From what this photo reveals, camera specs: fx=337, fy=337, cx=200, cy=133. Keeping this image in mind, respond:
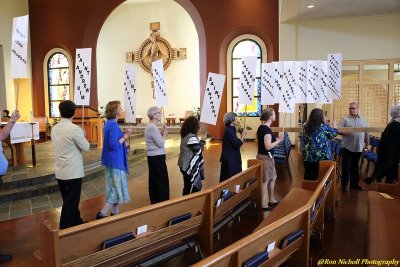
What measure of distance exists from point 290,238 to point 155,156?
2149mm

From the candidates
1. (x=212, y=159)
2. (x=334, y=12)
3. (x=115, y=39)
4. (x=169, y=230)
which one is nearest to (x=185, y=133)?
(x=169, y=230)

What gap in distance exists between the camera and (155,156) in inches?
151

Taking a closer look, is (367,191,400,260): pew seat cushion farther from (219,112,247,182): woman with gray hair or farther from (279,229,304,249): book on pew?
(219,112,247,182): woman with gray hair

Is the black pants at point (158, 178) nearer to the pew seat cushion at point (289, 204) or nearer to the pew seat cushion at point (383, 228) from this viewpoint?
the pew seat cushion at point (289, 204)

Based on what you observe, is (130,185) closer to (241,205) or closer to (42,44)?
(241,205)

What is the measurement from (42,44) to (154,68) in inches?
390

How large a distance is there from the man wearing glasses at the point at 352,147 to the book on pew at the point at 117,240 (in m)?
3.99

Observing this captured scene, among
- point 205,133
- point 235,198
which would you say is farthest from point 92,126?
point 235,198

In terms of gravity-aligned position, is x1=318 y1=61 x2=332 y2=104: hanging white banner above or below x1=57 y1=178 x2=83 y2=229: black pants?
above

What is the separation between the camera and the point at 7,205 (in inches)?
175

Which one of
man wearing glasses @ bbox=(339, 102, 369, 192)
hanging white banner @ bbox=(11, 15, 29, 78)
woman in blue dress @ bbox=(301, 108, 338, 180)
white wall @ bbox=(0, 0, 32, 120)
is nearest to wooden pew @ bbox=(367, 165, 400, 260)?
woman in blue dress @ bbox=(301, 108, 338, 180)

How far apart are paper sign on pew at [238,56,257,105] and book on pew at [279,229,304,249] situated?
2654mm

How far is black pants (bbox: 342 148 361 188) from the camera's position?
508 centimetres

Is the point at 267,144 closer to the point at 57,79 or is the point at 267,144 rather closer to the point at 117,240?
the point at 117,240
